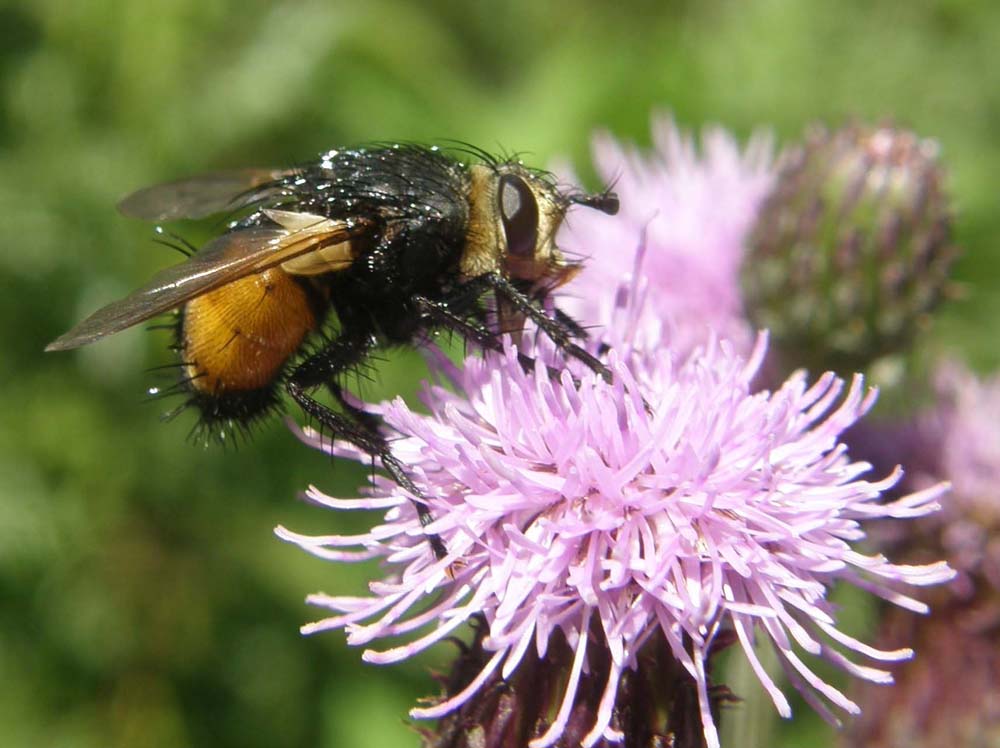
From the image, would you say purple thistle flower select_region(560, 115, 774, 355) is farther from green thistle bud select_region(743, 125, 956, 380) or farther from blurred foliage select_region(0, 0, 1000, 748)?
blurred foliage select_region(0, 0, 1000, 748)

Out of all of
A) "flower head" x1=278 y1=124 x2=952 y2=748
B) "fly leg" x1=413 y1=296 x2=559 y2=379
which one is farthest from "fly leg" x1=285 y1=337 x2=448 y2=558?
"fly leg" x1=413 y1=296 x2=559 y2=379

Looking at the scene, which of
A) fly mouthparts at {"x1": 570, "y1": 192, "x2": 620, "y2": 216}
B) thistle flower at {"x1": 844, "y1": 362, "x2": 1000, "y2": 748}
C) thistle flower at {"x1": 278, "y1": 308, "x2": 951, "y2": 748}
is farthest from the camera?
thistle flower at {"x1": 844, "y1": 362, "x2": 1000, "y2": 748}

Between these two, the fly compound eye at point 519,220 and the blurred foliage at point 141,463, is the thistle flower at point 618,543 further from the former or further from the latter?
the blurred foliage at point 141,463

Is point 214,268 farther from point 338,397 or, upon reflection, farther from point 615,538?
point 615,538

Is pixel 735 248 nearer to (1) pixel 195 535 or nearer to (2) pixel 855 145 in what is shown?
(2) pixel 855 145

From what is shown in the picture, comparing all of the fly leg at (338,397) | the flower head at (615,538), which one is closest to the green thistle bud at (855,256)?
the flower head at (615,538)

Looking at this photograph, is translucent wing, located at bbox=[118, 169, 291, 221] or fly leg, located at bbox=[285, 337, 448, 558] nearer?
fly leg, located at bbox=[285, 337, 448, 558]

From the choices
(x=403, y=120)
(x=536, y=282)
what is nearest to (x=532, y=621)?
(x=536, y=282)
